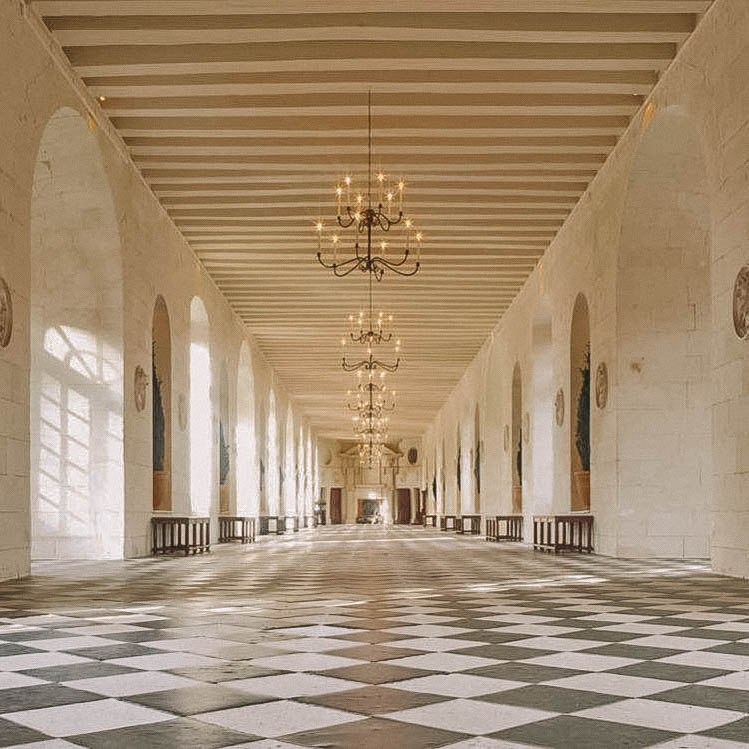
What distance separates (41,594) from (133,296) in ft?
19.1

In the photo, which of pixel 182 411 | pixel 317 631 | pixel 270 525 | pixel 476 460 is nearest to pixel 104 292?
pixel 182 411

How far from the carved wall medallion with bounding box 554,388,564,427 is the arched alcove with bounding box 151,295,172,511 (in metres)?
5.66

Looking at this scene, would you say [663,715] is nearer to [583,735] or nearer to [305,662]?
[583,735]

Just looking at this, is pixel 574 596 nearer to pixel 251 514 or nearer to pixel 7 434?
pixel 7 434

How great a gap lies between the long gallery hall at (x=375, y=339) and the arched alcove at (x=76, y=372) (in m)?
0.03

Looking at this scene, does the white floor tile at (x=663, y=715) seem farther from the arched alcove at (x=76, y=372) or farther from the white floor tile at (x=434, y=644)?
the arched alcove at (x=76, y=372)

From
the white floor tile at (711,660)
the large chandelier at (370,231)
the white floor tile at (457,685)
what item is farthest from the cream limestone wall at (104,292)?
the white floor tile at (711,660)

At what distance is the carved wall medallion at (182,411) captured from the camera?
14.5m

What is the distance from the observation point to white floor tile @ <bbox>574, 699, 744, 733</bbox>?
2.47m

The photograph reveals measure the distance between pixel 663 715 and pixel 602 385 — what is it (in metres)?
9.66

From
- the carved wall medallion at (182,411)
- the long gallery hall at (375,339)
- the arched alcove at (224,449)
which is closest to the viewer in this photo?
the long gallery hall at (375,339)

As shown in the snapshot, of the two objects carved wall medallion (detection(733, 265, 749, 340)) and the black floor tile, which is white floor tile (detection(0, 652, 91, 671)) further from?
carved wall medallion (detection(733, 265, 749, 340))

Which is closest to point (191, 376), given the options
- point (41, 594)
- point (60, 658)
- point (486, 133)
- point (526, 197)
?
point (526, 197)

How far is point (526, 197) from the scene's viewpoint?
1320cm
